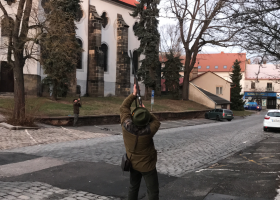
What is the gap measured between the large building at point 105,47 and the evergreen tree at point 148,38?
3947mm

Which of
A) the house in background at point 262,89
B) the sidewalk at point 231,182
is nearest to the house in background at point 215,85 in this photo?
the house in background at point 262,89

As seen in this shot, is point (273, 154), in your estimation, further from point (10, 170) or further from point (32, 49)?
point (32, 49)

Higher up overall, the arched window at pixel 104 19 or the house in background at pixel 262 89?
the arched window at pixel 104 19

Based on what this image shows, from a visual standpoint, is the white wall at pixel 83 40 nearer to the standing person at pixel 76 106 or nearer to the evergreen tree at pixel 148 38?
the evergreen tree at pixel 148 38

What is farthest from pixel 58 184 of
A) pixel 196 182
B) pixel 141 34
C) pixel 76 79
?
pixel 141 34

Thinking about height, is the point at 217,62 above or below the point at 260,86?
above

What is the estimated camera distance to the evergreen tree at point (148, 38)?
33309mm

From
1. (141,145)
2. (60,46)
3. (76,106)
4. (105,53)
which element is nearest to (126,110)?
(141,145)

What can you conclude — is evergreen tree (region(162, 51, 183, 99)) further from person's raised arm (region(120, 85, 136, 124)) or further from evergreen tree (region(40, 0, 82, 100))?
person's raised arm (region(120, 85, 136, 124))

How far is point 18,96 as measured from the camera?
15.1 metres

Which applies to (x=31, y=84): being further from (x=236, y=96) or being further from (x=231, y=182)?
(x=236, y=96)

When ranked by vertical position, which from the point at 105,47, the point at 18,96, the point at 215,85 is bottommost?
the point at 18,96

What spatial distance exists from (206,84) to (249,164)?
4155cm

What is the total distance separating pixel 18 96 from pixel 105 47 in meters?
22.6
